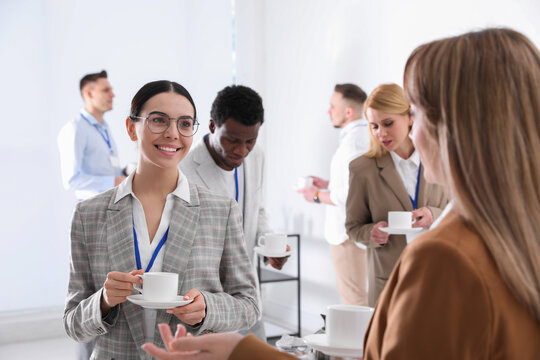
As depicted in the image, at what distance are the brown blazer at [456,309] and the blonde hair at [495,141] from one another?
0.03 metres

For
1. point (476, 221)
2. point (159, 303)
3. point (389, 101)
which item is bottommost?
point (159, 303)

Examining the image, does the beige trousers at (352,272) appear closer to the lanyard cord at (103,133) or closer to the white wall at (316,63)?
the white wall at (316,63)

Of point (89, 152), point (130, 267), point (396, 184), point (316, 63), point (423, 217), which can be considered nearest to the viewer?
point (130, 267)

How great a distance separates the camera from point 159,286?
1447mm

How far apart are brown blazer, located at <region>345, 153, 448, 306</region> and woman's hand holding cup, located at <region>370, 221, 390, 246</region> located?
0.04 meters

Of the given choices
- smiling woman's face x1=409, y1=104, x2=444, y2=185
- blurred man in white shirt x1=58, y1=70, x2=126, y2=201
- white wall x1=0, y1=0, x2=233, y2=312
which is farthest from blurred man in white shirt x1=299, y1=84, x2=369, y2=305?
smiling woman's face x1=409, y1=104, x2=444, y2=185

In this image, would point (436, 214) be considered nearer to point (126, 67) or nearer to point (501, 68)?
point (501, 68)

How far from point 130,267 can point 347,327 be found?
0.64 m

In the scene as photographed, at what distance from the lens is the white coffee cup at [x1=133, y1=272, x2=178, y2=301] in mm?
1440

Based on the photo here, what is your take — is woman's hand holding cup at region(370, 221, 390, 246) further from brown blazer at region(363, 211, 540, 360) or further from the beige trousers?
brown blazer at region(363, 211, 540, 360)

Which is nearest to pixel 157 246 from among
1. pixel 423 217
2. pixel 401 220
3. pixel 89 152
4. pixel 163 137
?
pixel 163 137

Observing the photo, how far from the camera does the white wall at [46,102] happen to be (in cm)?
522

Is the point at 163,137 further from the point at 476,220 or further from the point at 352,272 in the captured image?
the point at 352,272

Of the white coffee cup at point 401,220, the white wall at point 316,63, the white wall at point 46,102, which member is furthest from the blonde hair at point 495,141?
the white wall at point 46,102
